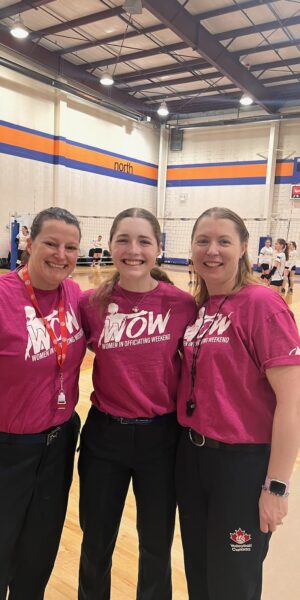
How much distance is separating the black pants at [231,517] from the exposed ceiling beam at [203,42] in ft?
37.2

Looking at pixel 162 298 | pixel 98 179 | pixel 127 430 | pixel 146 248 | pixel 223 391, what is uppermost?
pixel 98 179

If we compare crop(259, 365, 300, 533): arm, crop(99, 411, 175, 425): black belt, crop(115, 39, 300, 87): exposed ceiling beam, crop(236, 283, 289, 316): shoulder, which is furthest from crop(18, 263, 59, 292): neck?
crop(115, 39, 300, 87): exposed ceiling beam

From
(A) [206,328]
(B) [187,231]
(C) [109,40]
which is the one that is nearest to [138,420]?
(A) [206,328]

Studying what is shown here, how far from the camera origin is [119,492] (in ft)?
6.17

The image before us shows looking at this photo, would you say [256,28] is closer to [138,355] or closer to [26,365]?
[138,355]

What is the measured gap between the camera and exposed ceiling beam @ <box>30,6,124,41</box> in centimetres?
1211

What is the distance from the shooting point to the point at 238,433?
1595 mm

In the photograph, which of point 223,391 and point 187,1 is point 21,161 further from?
point 223,391

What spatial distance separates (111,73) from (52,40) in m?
3.06

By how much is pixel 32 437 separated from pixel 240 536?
842mm

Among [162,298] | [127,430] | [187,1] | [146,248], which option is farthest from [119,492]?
[187,1]

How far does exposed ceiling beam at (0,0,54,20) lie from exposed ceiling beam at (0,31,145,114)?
1.44 metres

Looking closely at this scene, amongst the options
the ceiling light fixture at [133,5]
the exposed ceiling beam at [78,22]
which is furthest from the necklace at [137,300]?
the exposed ceiling beam at [78,22]

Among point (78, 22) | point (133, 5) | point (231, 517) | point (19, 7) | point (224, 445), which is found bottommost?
point (231, 517)
